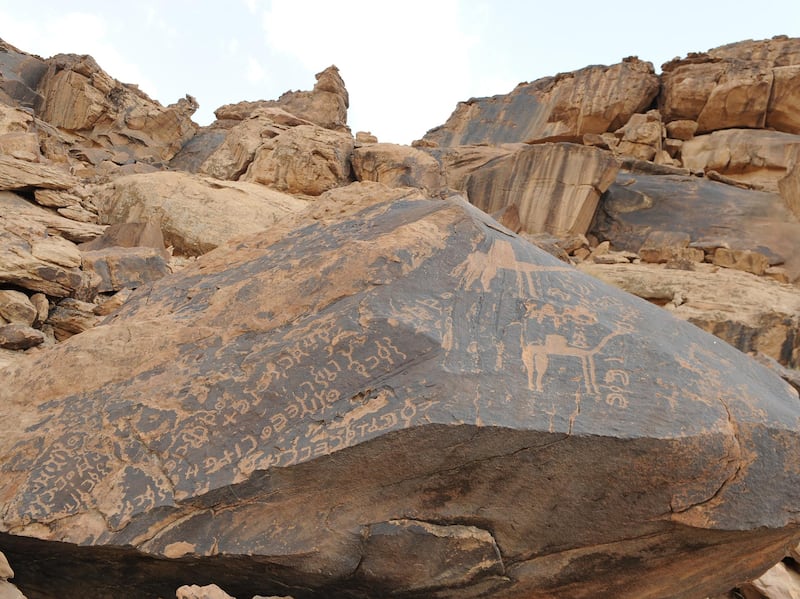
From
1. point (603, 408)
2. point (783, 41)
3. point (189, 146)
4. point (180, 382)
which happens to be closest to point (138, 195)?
point (180, 382)

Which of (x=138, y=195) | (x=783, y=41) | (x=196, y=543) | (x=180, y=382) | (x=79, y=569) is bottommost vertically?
(x=79, y=569)

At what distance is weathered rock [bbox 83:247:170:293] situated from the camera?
5.51m

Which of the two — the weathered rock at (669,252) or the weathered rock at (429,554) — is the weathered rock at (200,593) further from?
the weathered rock at (669,252)

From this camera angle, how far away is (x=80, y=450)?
87.0 inches

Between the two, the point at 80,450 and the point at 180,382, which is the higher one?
the point at 180,382

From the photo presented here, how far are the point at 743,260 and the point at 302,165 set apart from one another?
716 cm

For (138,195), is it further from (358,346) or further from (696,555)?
(696,555)

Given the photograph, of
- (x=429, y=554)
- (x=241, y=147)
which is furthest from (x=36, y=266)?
(x=241, y=147)

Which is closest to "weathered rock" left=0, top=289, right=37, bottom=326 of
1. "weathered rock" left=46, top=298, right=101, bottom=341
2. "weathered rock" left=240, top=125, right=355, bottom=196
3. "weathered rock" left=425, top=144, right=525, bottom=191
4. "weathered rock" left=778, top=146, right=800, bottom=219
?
"weathered rock" left=46, top=298, right=101, bottom=341

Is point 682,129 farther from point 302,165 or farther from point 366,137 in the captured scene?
point 302,165

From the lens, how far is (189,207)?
7.64 m

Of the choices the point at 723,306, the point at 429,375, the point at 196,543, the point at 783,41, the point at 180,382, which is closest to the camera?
the point at 196,543

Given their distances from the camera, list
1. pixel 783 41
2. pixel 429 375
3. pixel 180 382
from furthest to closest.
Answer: pixel 783 41 → pixel 180 382 → pixel 429 375

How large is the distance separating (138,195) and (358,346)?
6.60 metres
